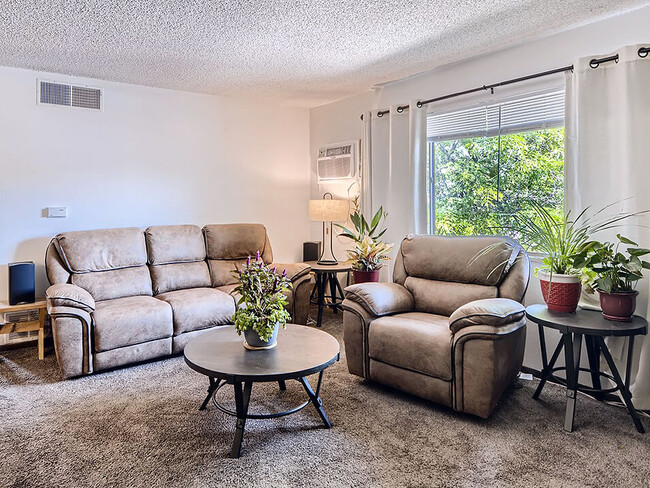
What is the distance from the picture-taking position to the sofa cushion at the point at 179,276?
4021mm

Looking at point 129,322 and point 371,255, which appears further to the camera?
point 371,255

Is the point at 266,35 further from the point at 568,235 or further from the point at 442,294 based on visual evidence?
the point at 568,235

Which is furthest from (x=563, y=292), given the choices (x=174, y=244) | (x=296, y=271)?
(x=174, y=244)

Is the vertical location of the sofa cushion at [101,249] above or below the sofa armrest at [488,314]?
above

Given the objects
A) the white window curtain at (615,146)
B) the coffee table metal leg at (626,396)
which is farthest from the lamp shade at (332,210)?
the coffee table metal leg at (626,396)

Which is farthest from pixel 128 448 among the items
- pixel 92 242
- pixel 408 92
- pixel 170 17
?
pixel 408 92

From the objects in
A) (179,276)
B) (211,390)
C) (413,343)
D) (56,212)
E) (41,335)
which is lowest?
(211,390)

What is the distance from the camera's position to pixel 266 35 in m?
3.09

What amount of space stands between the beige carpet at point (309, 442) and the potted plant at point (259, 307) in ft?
1.65

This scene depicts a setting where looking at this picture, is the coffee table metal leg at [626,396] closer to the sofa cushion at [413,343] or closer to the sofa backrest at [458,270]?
the sofa backrest at [458,270]

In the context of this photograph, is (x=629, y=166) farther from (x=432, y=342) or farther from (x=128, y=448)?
(x=128, y=448)

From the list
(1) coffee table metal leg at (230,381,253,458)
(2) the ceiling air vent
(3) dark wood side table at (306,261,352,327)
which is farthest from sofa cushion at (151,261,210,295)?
(1) coffee table metal leg at (230,381,253,458)

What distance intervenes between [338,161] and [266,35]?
6.96 ft

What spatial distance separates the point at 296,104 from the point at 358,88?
0.94 metres
